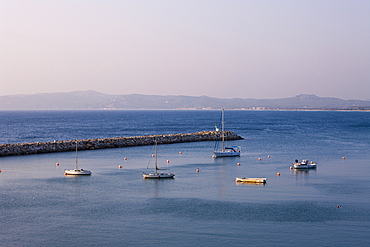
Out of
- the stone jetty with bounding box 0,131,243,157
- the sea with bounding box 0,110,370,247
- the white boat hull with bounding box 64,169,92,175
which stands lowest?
the sea with bounding box 0,110,370,247

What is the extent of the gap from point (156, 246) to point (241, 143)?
61.9m

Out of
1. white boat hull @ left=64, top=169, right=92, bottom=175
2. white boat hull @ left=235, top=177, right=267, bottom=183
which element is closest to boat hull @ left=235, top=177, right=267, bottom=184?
white boat hull @ left=235, top=177, right=267, bottom=183

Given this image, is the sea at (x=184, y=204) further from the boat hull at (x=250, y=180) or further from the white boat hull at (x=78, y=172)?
the white boat hull at (x=78, y=172)

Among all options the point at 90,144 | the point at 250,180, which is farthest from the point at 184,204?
the point at 90,144

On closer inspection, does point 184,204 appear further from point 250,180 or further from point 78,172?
point 78,172

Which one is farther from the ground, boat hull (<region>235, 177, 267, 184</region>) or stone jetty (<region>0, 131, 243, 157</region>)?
stone jetty (<region>0, 131, 243, 157</region>)

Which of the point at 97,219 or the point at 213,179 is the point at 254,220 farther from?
the point at 213,179

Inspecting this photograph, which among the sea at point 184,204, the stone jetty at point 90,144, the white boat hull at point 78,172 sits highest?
the stone jetty at point 90,144

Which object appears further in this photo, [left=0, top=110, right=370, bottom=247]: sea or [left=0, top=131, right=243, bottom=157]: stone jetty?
[left=0, top=131, right=243, bottom=157]: stone jetty

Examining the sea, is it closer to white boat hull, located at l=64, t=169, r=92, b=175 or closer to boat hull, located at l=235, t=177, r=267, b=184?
boat hull, located at l=235, t=177, r=267, b=184

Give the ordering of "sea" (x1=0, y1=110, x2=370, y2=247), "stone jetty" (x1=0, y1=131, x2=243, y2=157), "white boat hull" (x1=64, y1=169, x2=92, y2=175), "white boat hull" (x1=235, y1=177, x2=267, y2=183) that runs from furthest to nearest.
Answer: "stone jetty" (x1=0, y1=131, x2=243, y2=157), "white boat hull" (x1=64, y1=169, x2=92, y2=175), "white boat hull" (x1=235, y1=177, x2=267, y2=183), "sea" (x1=0, y1=110, x2=370, y2=247)

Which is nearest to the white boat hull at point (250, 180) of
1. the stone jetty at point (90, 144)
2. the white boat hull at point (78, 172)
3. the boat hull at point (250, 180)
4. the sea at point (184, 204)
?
the boat hull at point (250, 180)

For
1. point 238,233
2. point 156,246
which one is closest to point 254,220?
point 238,233

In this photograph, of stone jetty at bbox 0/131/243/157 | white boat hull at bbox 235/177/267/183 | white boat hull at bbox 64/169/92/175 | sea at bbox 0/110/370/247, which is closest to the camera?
sea at bbox 0/110/370/247
